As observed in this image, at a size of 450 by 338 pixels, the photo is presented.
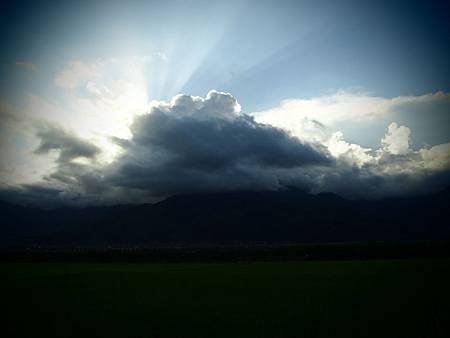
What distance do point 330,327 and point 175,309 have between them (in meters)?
9.21

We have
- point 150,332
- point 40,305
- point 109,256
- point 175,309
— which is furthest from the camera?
point 109,256

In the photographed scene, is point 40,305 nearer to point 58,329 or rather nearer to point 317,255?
point 58,329

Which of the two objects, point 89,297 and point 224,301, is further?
point 89,297

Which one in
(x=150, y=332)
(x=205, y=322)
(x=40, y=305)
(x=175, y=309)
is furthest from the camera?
(x=40, y=305)

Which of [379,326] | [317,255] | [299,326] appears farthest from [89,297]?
[317,255]

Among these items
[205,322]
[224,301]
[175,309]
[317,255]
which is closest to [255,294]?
[224,301]

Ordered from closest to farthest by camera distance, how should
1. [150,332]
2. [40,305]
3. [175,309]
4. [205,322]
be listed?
[150,332] → [205,322] → [175,309] → [40,305]

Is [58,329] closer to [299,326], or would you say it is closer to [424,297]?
[299,326]

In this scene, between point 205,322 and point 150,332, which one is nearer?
point 150,332

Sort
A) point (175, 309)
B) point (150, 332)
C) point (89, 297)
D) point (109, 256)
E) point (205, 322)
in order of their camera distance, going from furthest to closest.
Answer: point (109, 256)
point (89, 297)
point (175, 309)
point (205, 322)
point (150, 332)

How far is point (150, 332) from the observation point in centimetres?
1361

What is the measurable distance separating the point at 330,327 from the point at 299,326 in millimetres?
1405

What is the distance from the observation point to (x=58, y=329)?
47.2 feet

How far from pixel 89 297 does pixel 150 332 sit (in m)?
11.9
